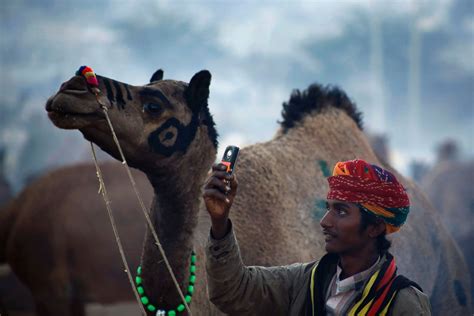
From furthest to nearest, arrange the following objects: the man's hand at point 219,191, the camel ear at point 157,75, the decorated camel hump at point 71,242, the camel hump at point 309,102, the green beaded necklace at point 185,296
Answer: the decorated camel hump at point 71,242 < the camel hump at point 309,102 < the camel ear at point 157,75 < the green beaded necklace at point 185,296 < the man's hand at point 219,191

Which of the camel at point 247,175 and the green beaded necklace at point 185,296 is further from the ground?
the camel at point 247,175

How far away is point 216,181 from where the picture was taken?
1962 mm

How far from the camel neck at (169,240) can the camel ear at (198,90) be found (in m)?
0.38

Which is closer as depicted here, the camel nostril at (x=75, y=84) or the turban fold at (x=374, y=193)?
the turban fold at (x=374, y=193)

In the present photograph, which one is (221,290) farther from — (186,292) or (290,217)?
(290,217)

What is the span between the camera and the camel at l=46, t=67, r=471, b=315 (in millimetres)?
2566

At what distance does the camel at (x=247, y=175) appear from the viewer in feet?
8.42

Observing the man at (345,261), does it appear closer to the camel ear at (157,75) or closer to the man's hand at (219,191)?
the man's hand at (219,191)

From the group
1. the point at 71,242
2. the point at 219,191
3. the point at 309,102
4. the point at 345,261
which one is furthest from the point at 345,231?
the point at 71,242

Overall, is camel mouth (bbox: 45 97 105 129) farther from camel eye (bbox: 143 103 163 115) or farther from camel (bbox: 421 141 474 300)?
camel (bbox: 421 141 474 300)

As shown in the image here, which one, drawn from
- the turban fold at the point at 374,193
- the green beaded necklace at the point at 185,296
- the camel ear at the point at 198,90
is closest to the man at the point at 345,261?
the turban fold at the point at 374,193

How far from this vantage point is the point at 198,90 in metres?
2.82

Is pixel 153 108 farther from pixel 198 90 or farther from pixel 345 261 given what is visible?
pixel 345 261

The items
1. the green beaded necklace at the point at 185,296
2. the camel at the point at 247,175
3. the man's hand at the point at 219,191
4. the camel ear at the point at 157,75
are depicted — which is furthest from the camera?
the camel ear at the point at 157,75
